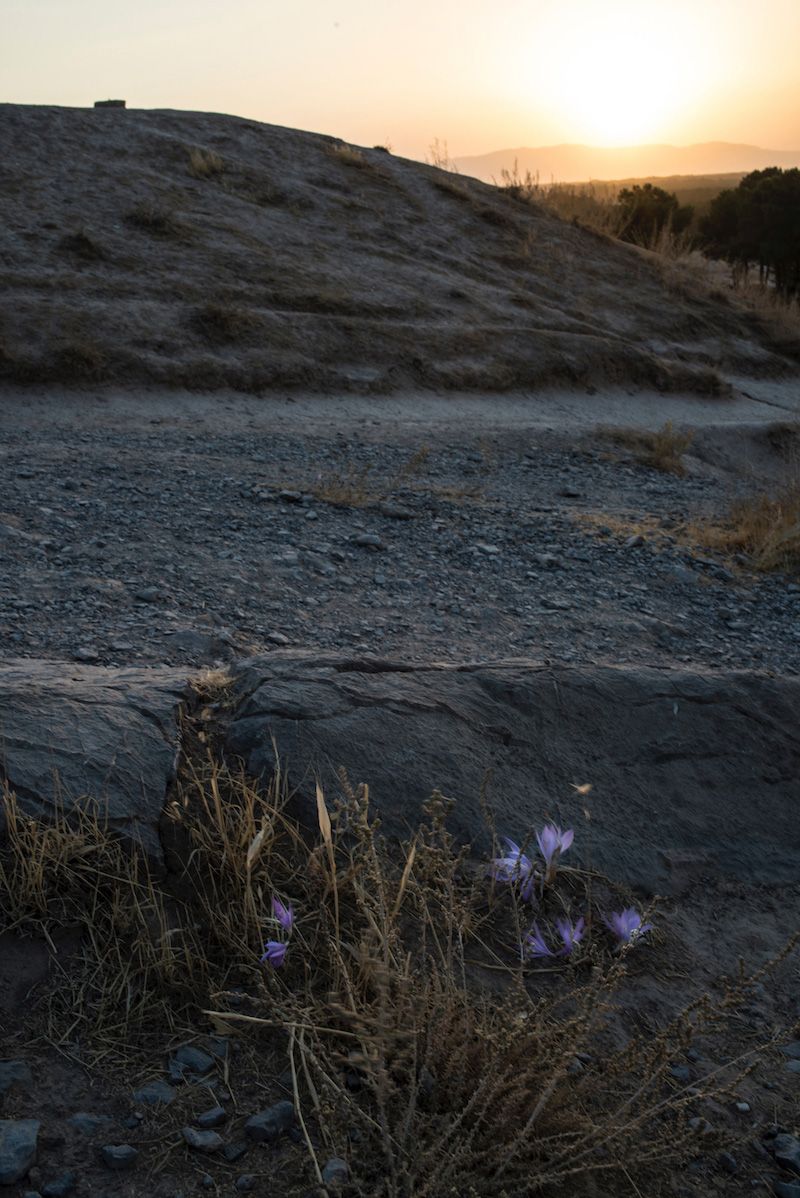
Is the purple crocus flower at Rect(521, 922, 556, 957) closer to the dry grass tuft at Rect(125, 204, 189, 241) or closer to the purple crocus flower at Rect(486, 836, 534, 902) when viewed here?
the purple crocus flower at Rect(486, 836, 534, 902)

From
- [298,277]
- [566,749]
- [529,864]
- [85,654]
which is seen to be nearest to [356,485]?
[85,654]

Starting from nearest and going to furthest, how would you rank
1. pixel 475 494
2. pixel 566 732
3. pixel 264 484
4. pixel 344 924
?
1. pixel 344 924
2. pixel 566 732
3. pixel 264 484
4. pixel 475 494

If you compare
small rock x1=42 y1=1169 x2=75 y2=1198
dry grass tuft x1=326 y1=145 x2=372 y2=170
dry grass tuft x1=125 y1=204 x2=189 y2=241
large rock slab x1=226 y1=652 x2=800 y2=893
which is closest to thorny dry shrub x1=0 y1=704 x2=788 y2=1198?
large rock slab x1=226 y1=652 x2=800 y2=893

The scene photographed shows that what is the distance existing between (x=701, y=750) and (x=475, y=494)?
10.9ft

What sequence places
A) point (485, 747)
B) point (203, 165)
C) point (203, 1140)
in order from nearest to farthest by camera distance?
point (203, 1140)
point (485, 747)
point (203, 165)

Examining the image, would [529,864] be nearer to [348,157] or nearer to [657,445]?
[657,445]

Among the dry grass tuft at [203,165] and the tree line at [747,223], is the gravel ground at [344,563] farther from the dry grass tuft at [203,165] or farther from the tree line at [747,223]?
the tree line at [747,223]

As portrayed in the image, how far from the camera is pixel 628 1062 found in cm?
134

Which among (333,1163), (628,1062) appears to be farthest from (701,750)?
(333,1163)

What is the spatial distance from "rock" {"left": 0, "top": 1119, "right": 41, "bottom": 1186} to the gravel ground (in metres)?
1.62

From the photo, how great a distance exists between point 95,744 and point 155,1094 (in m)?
0.77

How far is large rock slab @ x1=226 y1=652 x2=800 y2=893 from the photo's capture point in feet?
6.59

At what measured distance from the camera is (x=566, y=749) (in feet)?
7.29

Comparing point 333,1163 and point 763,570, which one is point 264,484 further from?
point 333,1163
